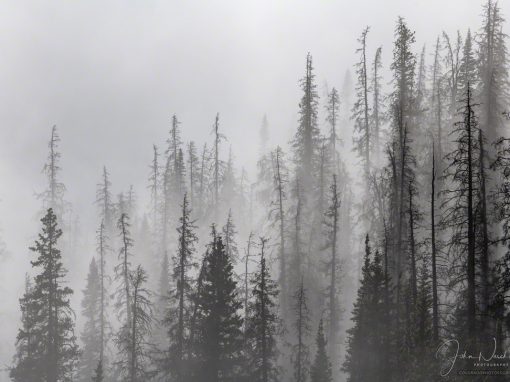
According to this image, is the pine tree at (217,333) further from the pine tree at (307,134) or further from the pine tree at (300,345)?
the pine tree at (307,134)

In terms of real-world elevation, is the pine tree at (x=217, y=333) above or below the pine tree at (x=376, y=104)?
below

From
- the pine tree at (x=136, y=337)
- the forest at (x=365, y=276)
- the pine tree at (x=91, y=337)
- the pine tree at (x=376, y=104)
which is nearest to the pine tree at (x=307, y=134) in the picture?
the forest at (x=365, y=276)

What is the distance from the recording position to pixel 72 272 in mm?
70500

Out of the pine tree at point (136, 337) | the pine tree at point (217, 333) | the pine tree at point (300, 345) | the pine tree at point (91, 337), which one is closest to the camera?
the pine tree at point (217, 333)

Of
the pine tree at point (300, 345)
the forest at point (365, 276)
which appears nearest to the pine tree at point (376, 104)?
the forest at point (365, 276)

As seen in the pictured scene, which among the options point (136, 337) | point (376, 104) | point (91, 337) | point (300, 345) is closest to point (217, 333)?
point (300, 345)

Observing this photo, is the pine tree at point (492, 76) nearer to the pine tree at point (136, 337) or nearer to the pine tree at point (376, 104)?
the pine tree at point (376, 104)

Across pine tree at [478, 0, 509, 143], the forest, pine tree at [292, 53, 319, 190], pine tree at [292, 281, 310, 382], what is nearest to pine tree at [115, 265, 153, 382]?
the forest
